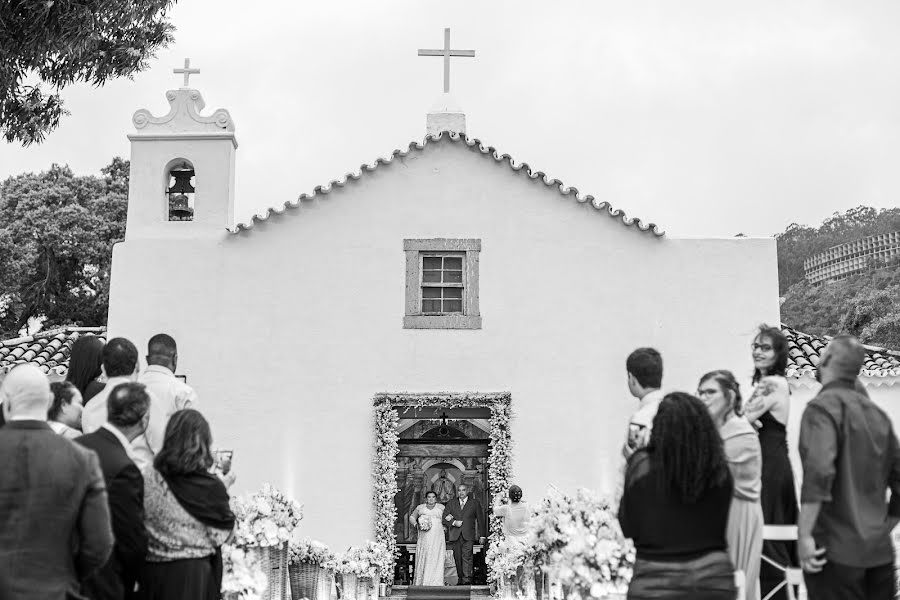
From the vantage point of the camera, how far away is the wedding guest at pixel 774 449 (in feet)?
22.0

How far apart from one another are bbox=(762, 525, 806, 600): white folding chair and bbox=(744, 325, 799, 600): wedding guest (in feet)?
0.14

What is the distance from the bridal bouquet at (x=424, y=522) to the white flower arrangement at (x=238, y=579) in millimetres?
9435

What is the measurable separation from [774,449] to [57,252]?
27626 mm

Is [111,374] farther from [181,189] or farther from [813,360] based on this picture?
[813,360]

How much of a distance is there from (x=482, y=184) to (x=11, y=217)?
20.7m

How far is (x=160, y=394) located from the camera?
7148mm

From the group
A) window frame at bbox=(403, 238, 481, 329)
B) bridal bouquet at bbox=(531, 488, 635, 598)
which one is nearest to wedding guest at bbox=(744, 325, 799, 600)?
bridal bouquet at bbox=(531, 488, 635, 598)

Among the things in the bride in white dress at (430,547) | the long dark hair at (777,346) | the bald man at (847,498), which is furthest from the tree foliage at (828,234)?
the bald man at (847,498)

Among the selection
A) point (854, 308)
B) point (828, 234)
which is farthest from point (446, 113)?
point (828, 234)

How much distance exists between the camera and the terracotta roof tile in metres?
14.5

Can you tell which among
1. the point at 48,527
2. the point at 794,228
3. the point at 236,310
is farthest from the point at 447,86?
the point at 794,228

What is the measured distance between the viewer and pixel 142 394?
231 inches

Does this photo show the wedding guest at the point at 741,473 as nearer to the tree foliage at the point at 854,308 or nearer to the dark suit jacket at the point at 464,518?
the dark suit jacket at the point at 464,518

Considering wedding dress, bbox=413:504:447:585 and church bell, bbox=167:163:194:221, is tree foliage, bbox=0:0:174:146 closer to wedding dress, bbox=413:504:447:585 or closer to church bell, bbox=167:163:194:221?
church bell, bbox=167:163:194:221
